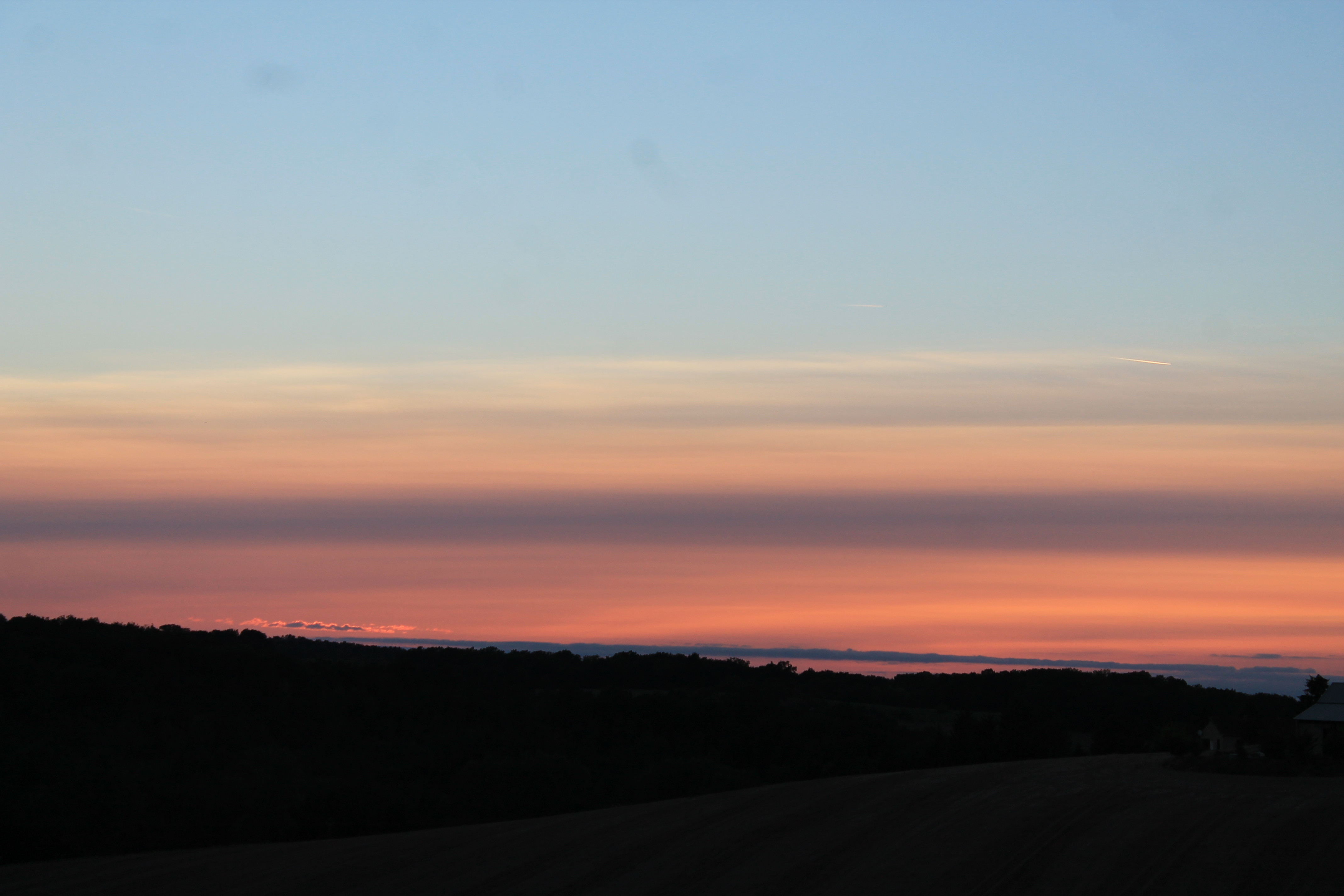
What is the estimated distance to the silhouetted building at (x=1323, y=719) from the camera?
3575 centimetres

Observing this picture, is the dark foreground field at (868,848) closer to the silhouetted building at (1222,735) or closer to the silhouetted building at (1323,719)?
the silhouetted building at (1222,735)

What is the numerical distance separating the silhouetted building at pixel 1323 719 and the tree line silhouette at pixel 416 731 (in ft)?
Answer: 5.32

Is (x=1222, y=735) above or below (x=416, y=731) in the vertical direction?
above

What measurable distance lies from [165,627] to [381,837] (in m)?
74.0

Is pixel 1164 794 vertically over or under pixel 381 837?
over

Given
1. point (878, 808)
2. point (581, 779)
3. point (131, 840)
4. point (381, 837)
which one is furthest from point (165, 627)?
point (878, 808)

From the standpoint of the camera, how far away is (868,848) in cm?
3058

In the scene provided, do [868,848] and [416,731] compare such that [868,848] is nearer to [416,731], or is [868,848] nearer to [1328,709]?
[1328,709]

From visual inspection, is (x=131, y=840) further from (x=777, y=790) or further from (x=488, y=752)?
A: (x=488, y=752)

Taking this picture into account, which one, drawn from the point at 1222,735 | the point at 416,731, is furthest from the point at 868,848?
the point at 416,731

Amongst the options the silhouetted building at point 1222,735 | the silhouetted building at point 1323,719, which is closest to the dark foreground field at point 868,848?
the silhouetted building at point 1222,735

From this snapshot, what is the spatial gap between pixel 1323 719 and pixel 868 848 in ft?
48.5

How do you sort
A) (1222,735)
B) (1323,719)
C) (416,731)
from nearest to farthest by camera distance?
(1323,719)
(1222,735)
(416,731)

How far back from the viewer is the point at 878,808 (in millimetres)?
35188
